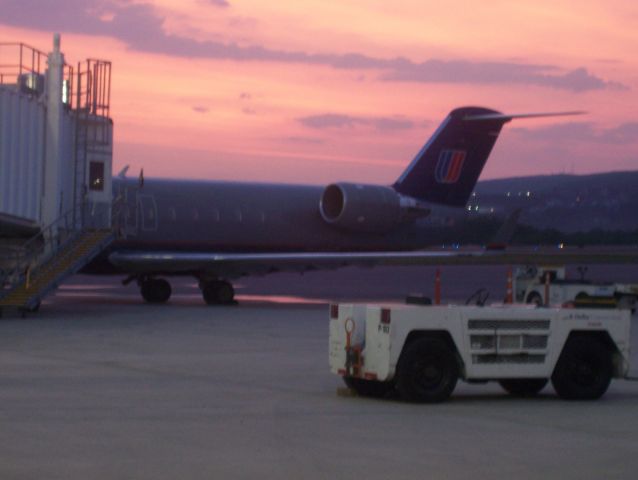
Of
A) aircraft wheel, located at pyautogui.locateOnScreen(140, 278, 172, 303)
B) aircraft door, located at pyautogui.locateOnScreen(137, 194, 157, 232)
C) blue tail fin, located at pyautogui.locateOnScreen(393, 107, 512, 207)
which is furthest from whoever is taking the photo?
blue tail fin, located at pyautogui.locateOnScreen(393, 107, 512, 207)

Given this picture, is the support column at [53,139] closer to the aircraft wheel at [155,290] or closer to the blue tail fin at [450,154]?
the aircraft wheel at [155,290]

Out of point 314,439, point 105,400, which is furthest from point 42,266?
point 314,439

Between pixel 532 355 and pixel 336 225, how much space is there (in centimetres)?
2378

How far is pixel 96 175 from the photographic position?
99.7ft

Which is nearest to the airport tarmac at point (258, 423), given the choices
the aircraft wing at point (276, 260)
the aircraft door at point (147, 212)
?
the aircraft wing at point (276, 260)

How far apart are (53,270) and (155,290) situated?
7205mm

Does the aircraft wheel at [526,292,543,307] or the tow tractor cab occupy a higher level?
the tow tractor cab

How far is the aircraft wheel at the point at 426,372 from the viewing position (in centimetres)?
1345

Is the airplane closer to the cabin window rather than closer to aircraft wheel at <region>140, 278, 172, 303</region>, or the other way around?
aircraft wheel at <region>140, 278, 172, 303</region>

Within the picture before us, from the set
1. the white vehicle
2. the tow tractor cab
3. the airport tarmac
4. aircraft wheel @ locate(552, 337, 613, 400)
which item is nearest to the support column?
the airport tarmac

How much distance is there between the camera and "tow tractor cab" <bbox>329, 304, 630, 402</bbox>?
533 inches

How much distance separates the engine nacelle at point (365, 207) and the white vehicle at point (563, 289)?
3.74 metres

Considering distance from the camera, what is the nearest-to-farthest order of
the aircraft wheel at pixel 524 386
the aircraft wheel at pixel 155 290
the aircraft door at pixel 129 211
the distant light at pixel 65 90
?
the aircraft wheel at pixel 524 386 < the distant light at pixel 65 90 < the aircraft door at pixel 129 211 < the aircraft wheel at pixel 155 290

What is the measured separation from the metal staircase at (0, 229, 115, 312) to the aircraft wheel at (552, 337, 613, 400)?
15.8 metres
